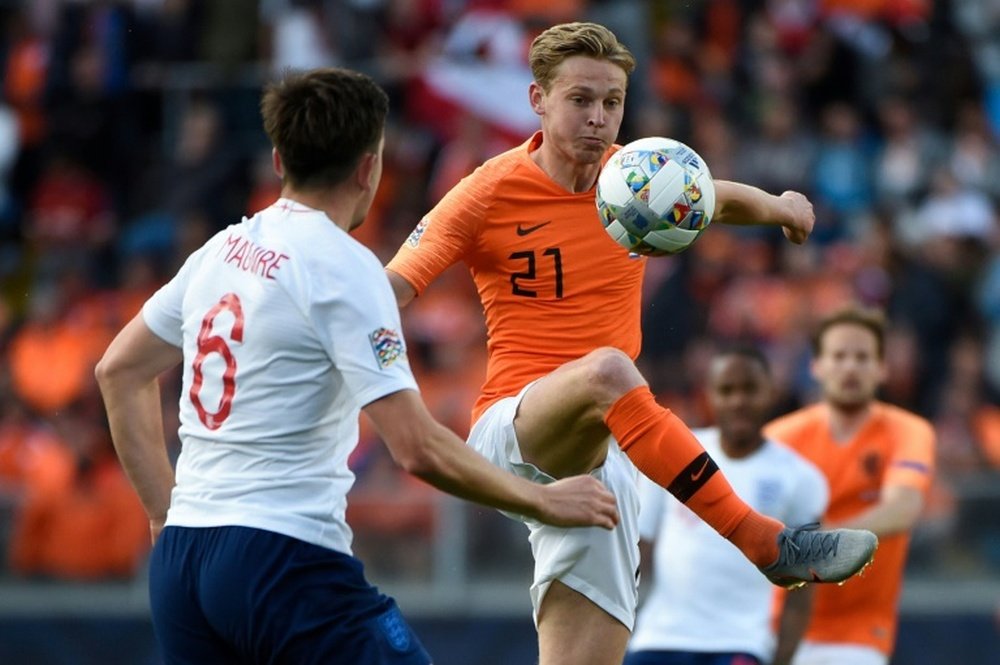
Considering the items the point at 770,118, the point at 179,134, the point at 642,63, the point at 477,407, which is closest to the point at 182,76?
the point at 179,134

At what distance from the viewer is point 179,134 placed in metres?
16.1

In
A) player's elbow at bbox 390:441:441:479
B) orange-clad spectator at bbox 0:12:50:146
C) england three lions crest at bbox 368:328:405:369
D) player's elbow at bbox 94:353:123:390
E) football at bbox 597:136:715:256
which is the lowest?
player's elbow at bbox 390:441:441:479

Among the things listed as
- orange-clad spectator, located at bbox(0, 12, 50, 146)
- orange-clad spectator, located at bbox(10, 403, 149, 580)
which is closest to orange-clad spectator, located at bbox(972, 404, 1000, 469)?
orange-clad spectator, located at bbox(10, 403, 149, 580)

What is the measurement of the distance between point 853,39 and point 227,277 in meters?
11.3

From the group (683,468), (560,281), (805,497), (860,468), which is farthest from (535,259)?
(860,468)

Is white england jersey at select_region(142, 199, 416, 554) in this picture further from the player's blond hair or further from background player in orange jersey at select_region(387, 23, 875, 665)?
the player's blond hair

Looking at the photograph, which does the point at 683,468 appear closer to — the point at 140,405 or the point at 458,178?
the point at 140,405

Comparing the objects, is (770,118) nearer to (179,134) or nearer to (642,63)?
(642,63)

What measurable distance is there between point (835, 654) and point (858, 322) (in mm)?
1497

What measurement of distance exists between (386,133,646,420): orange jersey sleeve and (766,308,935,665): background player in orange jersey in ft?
6.46

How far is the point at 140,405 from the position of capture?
5.38 m

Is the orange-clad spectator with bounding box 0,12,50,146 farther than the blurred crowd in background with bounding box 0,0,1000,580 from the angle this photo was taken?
Yes

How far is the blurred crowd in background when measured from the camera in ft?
39.3

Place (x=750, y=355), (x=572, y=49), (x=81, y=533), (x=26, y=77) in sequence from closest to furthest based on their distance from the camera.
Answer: (x=572, y=49), (x=750, y=355), (x=81, y=533), (x=26, y=77)
